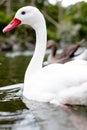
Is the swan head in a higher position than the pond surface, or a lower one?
higher

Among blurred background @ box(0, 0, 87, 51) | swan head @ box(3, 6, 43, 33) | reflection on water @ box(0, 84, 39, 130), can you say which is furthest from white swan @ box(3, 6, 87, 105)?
blurred background @ box(0, 0, 87, 51)

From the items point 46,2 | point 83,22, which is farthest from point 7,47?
point 46,2

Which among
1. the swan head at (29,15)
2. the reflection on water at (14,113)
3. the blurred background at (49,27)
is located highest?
the swan head at (29,15)

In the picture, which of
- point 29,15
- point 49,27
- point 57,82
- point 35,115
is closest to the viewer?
point 35,115

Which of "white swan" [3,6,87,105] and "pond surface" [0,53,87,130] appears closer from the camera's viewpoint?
"pond surface" [0,53,87,130]

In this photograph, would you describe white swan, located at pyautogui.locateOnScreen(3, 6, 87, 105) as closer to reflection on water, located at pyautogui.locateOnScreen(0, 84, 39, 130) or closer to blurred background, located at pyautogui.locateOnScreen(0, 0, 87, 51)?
reflection on water, located at pyautogui.locateOnScreen(0, 84, 39, 130)

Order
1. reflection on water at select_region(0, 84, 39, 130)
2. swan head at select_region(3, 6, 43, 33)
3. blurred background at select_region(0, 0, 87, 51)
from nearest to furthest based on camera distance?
reflection on water at select_region(0, 84, 39, 130), swan head at select_region(3, 6, 43, 33), blurred background at select_region(0, 0, 87, 51)

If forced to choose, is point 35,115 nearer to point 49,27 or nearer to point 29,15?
point 29,15

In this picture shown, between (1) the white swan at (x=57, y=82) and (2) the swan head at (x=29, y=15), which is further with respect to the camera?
(2) the swan head at (x=29, y=15)

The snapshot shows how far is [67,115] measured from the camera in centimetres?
608

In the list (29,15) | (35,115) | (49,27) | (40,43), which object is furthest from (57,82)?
(49,27)

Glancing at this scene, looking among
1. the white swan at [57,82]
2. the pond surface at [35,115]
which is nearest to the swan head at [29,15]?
the white swan at [57,82]

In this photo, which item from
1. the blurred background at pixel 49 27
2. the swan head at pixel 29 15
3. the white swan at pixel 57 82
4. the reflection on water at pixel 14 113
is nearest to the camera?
the reflection on water at pixel 14 113

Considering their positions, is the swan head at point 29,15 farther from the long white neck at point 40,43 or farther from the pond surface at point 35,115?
the pond surface at point 35,115
